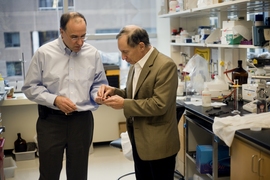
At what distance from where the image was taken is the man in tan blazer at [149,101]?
2074 mm

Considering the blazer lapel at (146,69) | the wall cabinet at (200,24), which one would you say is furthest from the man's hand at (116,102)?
the wall cabinet at (200,24)

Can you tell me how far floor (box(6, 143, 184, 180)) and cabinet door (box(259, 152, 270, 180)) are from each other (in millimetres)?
1568

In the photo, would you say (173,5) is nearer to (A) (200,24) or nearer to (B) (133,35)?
(A) (200,24)

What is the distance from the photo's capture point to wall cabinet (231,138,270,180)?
1.99 meters

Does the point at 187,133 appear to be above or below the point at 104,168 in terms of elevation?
above

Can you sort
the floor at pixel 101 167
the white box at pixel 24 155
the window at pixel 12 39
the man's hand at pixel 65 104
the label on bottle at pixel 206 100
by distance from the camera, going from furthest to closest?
the window at pixel 12 39
the white box at pixel 24 155
the floor at pixel 101 167
the label on bottle at pixel 206 100
the man's hand at pixel 65 104

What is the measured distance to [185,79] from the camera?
373 centimetres

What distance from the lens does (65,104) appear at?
220 centimetres

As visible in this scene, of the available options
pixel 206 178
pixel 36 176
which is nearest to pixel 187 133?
pixel 206 178

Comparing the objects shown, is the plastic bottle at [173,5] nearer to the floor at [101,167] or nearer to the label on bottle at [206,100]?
the label on bottle at [206,100]

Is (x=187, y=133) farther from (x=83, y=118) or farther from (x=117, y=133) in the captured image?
(x=117, y=133)

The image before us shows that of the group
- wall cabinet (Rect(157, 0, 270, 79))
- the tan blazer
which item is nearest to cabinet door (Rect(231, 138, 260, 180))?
the tan blazer

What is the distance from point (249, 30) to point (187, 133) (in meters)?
0.98

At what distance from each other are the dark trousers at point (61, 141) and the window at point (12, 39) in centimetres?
Answer: 235
